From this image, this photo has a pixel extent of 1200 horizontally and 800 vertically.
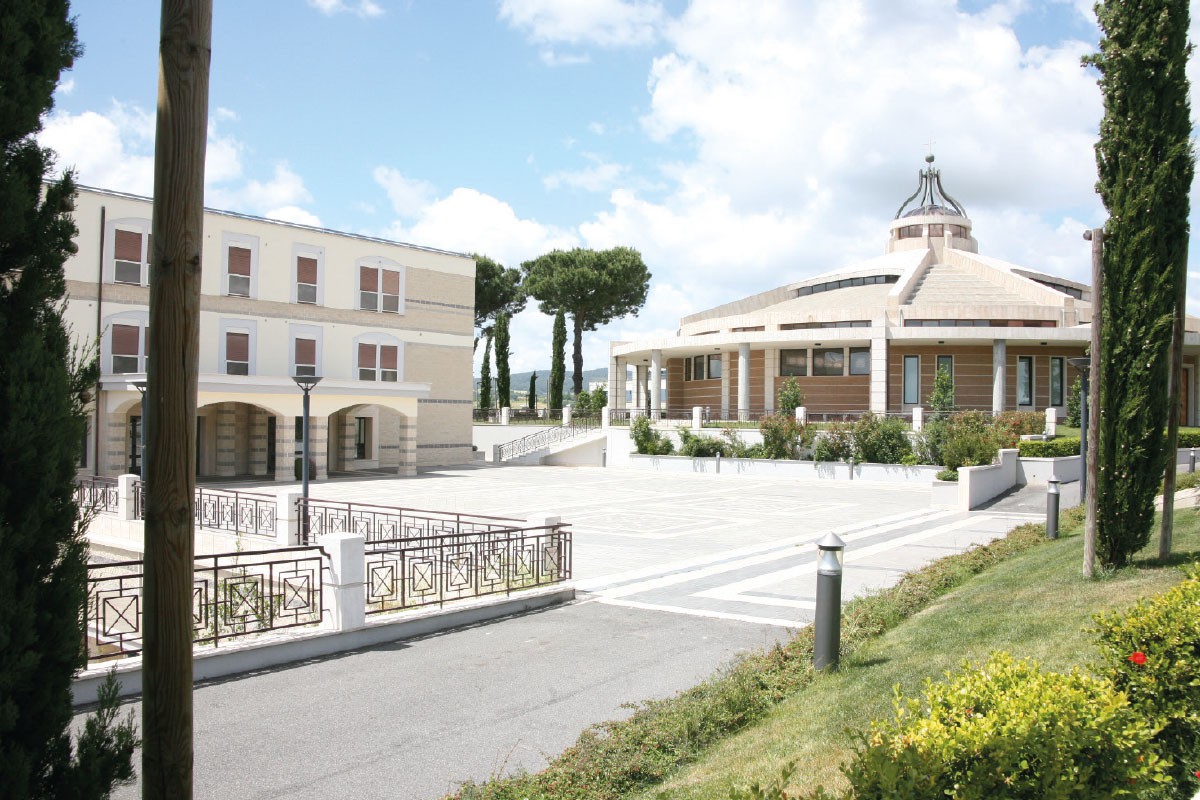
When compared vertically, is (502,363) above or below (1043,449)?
above

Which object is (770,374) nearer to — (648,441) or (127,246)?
(648,441)

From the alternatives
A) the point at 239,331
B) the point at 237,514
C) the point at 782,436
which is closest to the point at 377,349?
the point at 239,331

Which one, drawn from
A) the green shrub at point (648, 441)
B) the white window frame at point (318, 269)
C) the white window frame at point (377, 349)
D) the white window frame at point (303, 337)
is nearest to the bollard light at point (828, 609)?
the white window frame at point (377, 349)

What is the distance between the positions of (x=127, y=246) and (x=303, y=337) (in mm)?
7226

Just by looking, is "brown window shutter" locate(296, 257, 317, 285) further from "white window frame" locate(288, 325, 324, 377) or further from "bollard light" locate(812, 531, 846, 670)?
"bollard light" locate(812, 531, 846, 670)

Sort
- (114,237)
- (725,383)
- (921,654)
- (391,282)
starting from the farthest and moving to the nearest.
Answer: (725,383) < (391,282) < (114,237) < (921,654)

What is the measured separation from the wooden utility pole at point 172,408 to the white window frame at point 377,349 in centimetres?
3272

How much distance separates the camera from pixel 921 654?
296 inches

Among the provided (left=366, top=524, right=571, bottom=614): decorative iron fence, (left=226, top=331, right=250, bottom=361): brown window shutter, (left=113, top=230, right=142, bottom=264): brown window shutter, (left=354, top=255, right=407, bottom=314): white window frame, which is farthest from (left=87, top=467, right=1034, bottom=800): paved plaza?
(left=354, top=255, right=407, bottom=314): white window frame

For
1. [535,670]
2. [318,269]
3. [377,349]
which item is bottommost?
[535,670]

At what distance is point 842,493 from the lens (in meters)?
28.4

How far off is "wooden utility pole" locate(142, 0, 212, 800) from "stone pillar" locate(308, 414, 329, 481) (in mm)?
30552

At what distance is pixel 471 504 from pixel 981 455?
16.6m

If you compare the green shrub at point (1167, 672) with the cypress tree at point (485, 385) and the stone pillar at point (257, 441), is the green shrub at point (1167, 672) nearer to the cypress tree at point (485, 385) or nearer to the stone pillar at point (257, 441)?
the stone pillar at point (257, 441)
